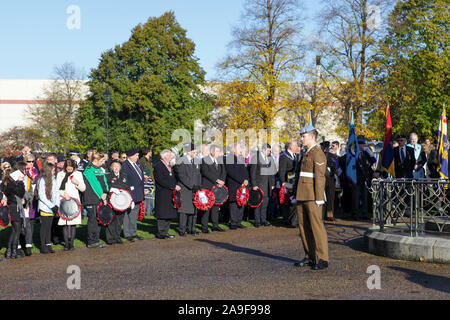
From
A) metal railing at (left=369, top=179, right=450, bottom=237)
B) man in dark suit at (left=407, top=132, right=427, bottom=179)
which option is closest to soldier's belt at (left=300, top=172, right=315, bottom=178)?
metal railing at (left=369, top=179, right=450, bottom=237)

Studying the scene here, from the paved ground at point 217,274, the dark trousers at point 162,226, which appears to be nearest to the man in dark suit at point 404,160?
the paved ground at point 217,274

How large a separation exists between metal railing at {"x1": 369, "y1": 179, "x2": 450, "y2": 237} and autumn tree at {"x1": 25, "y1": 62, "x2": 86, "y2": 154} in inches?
1625

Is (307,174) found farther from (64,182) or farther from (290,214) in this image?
(290,214)

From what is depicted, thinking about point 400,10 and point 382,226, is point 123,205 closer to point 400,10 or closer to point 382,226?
point 382,226

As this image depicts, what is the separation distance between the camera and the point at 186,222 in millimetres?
12945

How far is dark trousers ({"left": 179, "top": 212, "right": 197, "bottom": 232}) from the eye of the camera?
12617 millimetres

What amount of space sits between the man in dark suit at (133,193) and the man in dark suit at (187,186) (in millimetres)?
954

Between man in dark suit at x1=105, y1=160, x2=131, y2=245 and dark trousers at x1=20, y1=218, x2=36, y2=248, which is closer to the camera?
dark trousers at x1=20, y1=218, x2=36, y2=248

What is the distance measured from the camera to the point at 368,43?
3666cm

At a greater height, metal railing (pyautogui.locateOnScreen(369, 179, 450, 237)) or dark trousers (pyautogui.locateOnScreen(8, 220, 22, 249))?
metal railing (pyautogui.locateOnScreen(369, 179, 450, 237))

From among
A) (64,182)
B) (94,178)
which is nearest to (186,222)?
(94,178)

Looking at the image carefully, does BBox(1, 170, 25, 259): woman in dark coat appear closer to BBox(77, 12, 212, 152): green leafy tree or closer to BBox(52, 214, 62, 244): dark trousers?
BBox(52, 214, 62, 244): dark trousers

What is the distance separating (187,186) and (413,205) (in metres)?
5.42
